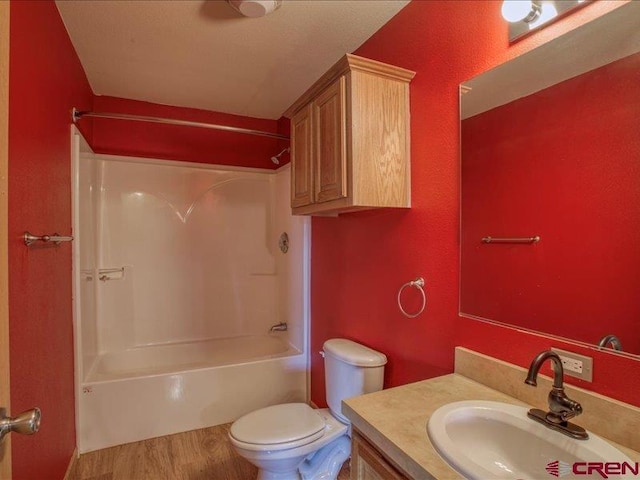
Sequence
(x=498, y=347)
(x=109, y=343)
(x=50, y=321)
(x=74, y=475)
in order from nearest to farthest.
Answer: (x=498, y=347)
(x=50, y=321)
(x=74, y=475)
(x=109, y=343)

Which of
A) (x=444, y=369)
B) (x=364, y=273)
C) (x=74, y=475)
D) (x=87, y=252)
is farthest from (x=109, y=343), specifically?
(x=444, y=369)

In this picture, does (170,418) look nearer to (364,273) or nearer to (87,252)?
(87,252)

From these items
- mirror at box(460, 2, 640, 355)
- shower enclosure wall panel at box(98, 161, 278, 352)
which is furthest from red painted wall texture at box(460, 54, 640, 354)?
shower enclosure wall panel at box(98, 161, 278, 352)

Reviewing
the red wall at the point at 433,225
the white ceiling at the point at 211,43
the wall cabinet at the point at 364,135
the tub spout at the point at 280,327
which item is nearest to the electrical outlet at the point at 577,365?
the red wall at the point at 433,225

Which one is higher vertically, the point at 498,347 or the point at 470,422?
the point at 498,347

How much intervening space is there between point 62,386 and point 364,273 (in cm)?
172

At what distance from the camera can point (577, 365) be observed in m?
0.95

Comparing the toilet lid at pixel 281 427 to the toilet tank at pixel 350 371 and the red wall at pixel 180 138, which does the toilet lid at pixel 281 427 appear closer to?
the toilet tank at pixel 350 371

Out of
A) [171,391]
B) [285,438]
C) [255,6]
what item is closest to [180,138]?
[255,6]

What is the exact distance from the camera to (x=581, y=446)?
0.80 metres

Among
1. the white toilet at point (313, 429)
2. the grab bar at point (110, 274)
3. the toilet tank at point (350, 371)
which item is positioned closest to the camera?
the white toilet at point (313, 429)

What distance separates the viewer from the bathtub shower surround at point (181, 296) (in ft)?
7.34

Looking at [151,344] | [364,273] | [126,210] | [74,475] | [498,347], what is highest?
[126,210]

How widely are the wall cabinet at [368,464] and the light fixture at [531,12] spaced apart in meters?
1.41
